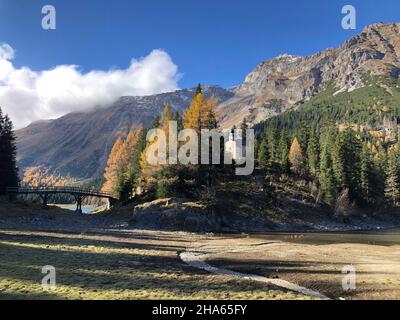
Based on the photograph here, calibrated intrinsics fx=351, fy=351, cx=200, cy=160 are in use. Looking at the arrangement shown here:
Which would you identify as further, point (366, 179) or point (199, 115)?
point (366, 179)

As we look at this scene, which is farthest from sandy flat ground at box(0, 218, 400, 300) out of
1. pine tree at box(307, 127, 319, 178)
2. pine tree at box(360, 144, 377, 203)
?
pine tree at box(307, 127, 319, 178)

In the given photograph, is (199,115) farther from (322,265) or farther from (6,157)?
(322,265)

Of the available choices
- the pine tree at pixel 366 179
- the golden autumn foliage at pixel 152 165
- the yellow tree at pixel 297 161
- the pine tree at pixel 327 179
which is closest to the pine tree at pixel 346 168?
the pine tree at pixel 366 179

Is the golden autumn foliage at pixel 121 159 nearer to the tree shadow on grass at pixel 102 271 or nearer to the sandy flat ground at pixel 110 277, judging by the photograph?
the sandy flat ground at pixel 110 277

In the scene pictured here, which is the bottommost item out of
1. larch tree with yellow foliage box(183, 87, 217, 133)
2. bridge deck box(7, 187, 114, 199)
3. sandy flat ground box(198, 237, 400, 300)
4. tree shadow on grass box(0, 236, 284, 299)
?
sandy flat ground box(198, 237, 400, 300)

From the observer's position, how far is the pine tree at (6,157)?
68688 millimetres

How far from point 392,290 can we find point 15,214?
54.3 m

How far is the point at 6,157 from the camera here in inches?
2724

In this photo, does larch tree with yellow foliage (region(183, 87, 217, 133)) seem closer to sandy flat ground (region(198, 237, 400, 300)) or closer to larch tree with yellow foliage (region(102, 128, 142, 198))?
larch tree with yellow foliage (region(102, 128, 142, 198))

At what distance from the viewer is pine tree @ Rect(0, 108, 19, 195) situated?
68688mm

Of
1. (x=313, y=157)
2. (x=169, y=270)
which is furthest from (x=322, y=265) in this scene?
(x=313, y=157)

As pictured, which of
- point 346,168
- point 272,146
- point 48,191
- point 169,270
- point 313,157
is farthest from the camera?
point 272,146
